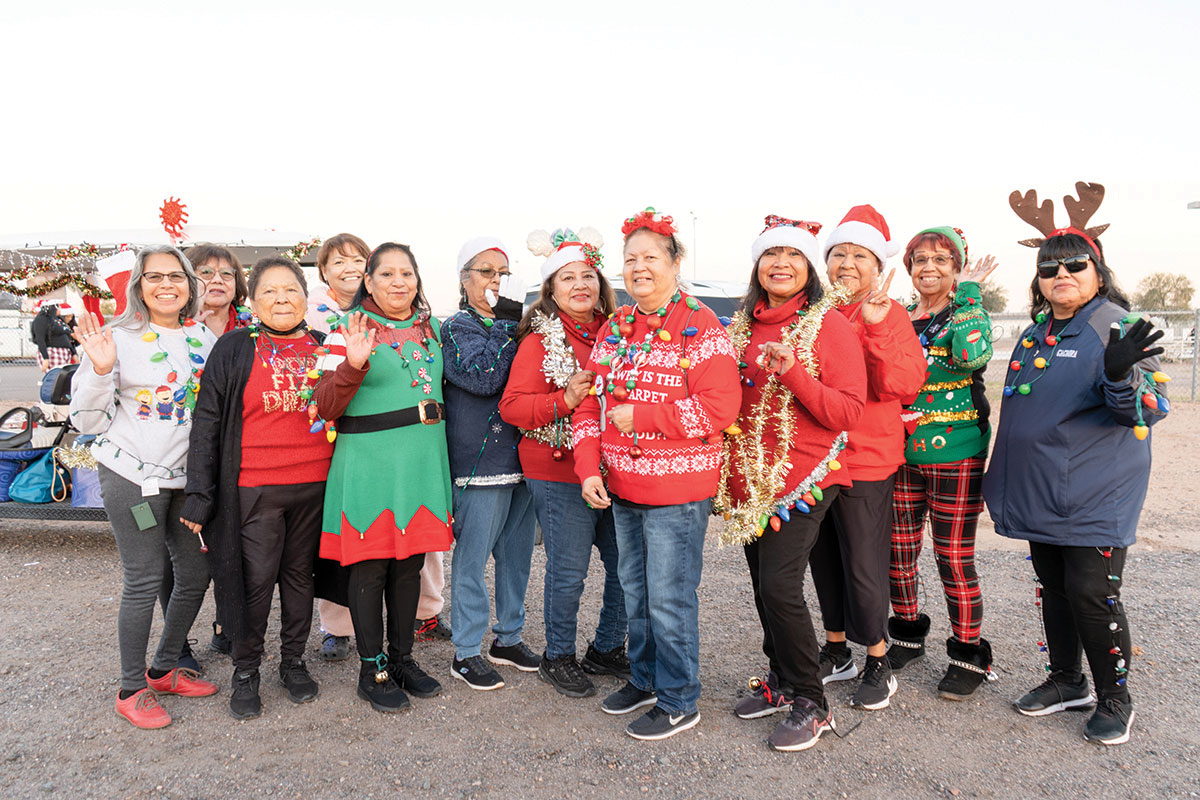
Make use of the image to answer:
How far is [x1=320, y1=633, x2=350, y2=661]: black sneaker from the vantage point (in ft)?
13.4

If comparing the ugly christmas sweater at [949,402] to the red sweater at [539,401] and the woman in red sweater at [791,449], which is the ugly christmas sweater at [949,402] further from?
the red sweater at [539,401]

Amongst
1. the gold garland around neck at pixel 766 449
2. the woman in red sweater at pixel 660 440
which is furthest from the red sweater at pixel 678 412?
the gold garland around neck at pixel 766 449

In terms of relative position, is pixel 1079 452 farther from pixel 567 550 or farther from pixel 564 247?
pixel 564 247

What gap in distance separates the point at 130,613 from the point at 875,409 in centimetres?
347

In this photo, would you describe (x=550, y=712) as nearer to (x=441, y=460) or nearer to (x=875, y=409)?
(x=441, y=460)

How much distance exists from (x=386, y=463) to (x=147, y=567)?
46.4 inches

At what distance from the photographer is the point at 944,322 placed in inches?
Answer: 144

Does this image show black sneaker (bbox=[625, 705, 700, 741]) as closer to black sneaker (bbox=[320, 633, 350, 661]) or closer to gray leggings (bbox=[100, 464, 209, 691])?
black sneaker (bbox=[320, 633, 350, 661])

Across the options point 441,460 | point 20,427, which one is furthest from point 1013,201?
point 20,427

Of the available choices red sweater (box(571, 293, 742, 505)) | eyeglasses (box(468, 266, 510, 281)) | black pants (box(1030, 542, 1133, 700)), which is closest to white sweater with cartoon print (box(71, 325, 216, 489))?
eyeglasses (box(468, 266, 510, 281))

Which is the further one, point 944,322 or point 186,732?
point 944,322

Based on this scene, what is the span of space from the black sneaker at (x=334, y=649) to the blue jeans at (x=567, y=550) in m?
1.19

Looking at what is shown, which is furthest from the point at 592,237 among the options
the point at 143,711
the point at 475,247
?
the point at 143,711

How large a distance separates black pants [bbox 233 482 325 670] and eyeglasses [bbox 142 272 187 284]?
3.39 ft
